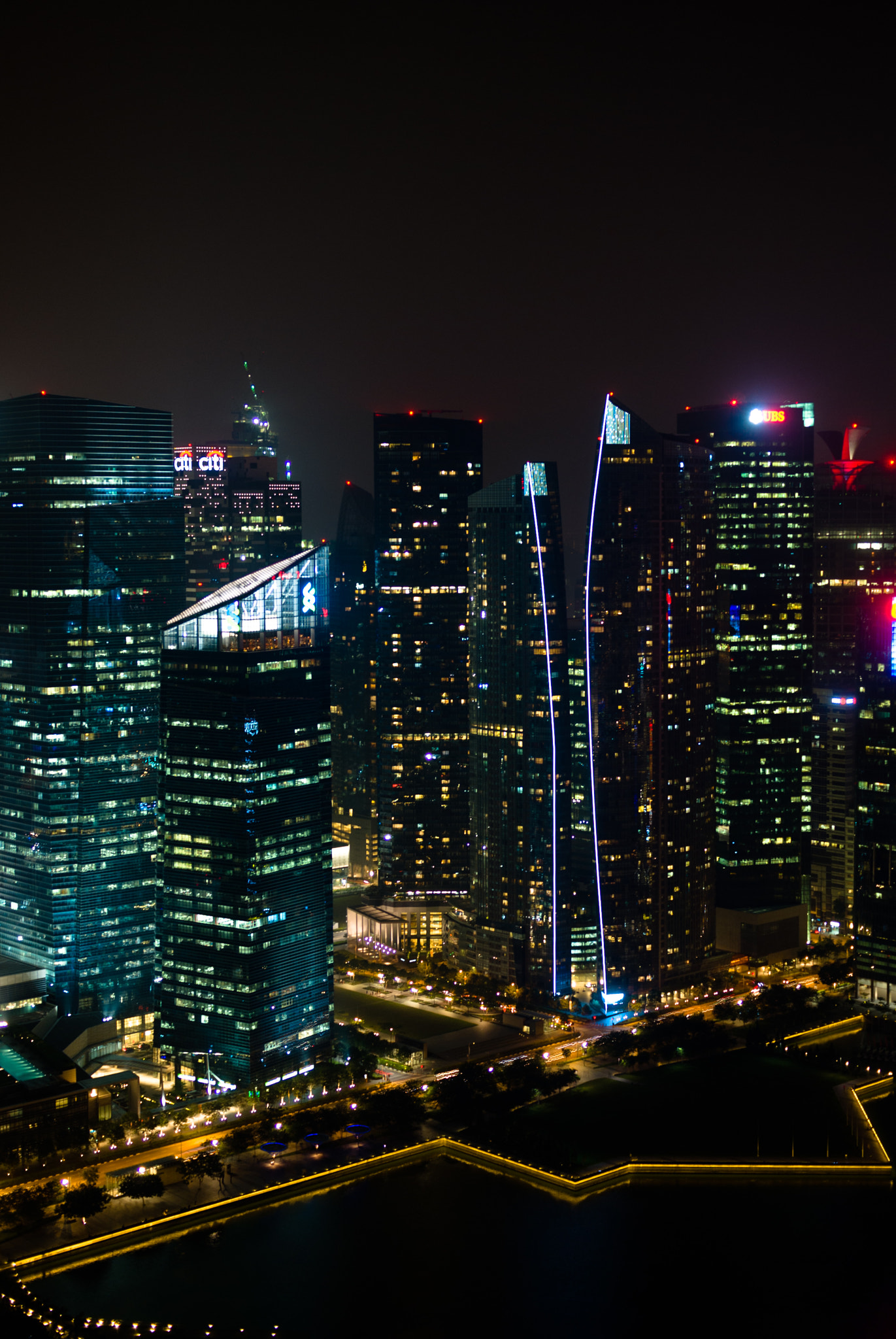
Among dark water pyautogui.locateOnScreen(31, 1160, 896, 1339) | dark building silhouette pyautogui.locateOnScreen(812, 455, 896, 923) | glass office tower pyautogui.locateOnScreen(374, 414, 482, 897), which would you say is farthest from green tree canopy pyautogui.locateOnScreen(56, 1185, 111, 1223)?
dark building silhouette pyautogui.locateOnScreen(812, 455, 896, 923)

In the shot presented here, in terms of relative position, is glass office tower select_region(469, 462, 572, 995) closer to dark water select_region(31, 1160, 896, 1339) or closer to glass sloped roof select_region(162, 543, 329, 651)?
glass sloped roof select_region(162, 543, 329, 651)

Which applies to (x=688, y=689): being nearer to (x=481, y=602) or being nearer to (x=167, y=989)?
(x=481, y=602)

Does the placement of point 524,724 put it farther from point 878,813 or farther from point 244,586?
point 244,586

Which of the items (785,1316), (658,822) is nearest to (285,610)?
(658,822)

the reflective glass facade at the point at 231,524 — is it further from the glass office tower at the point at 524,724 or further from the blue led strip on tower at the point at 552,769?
the blue led strip on tower at the point at 552,769

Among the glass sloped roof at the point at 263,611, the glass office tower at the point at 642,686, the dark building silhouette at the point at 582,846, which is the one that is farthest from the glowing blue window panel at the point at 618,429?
the glass sloped roof at the point at 263,611

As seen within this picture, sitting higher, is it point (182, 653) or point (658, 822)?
point (182, 653)
